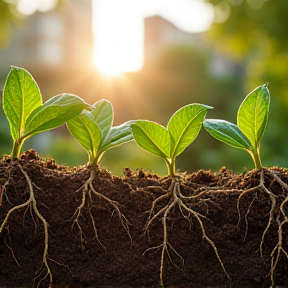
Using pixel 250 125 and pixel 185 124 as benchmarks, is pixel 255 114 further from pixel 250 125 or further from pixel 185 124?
pixel 185 124

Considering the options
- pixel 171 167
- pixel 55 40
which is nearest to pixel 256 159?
pixel 171 167

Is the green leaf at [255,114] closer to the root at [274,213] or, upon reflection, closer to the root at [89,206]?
the root at [274,213]

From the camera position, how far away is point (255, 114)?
0.75 metres

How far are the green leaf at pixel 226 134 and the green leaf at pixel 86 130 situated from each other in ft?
0.64

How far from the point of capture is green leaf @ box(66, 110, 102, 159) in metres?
0.75

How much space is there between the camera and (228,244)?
67 centimetres

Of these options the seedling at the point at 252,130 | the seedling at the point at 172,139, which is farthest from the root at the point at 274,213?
the seedling at the point at 172,139

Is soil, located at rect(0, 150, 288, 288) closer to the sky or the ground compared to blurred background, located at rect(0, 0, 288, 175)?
closer to the ground

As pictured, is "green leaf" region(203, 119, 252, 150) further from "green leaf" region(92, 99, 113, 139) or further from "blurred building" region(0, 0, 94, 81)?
"blurred building" region(0, 0, 94, 81)

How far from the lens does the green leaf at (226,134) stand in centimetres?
74

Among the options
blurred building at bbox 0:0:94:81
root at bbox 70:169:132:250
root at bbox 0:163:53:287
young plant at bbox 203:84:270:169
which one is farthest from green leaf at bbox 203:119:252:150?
blurred building at bbox 0:0:94:81

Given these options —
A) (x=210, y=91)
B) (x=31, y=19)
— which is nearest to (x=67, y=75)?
(x=210, y=91)

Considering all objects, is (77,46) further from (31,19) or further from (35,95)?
(35,95)

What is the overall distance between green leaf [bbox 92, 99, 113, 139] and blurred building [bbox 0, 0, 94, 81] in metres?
15.4
